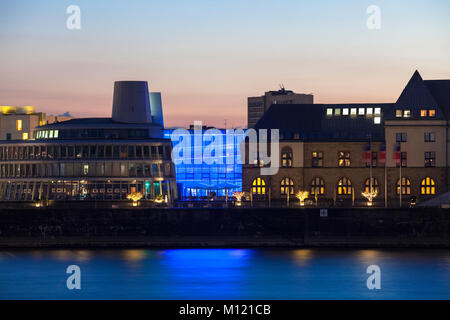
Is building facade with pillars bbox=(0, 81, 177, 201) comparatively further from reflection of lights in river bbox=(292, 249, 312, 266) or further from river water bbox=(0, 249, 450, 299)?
reflection of lights in river bbox=(292, 249, 312, 266)

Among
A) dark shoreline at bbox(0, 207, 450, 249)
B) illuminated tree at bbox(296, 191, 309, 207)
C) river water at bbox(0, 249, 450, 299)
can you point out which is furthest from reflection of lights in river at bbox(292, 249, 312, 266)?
illuminated tree at bbox(296, 191, 309, 207)

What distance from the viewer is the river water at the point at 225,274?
442 feet

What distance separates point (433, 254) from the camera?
16175 cm

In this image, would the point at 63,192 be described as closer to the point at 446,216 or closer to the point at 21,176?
the point at 21,176

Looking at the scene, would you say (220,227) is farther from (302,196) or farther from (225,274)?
(225,274)

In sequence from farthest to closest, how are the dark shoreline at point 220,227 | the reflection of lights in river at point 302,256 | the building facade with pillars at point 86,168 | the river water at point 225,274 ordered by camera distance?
the building facade with pillars at point 86,168
the dark shoreline at point 220,227
the reflection of lights in river at point 302,256
the river water at point 225,274

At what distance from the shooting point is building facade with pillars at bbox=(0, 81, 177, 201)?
193 metres

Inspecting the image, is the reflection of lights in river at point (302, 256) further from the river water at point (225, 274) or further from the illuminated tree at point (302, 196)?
the illuminated tree at point (302, 196)

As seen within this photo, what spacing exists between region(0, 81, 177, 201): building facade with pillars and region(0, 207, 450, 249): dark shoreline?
17714 millimetres

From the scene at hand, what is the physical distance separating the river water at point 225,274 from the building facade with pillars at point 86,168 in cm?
2644

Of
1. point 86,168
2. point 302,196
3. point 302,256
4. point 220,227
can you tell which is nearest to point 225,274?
point 302,256

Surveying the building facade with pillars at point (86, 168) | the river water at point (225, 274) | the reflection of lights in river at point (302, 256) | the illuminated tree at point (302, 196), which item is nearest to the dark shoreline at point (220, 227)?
the river water at point (225, 274)
